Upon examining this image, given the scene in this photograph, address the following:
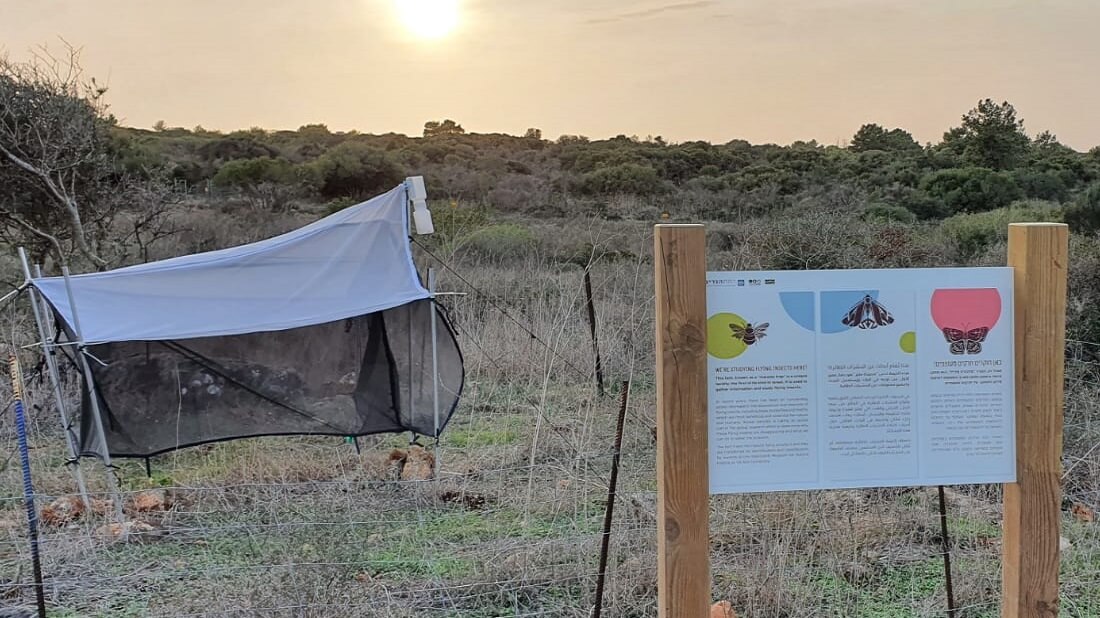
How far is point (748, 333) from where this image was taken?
7.15 feet

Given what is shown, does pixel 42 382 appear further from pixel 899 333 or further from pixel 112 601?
pixel 899 333

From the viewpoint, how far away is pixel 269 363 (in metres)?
5.26

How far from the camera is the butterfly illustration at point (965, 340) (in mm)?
2273

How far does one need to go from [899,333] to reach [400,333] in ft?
12.5

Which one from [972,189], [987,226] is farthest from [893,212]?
[987,226]

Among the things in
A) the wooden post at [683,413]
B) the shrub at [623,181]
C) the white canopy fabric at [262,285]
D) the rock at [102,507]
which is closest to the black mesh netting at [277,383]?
the white canopy fabric at [262,285]

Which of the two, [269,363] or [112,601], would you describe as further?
[269,363]

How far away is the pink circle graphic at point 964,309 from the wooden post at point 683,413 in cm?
66

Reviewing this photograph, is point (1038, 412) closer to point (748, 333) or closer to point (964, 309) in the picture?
point (964, 309)

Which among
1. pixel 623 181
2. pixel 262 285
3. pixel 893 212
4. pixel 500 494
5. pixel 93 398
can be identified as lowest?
pixel 500 494

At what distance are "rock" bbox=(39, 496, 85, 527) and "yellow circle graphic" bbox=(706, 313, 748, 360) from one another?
3997 millimetres

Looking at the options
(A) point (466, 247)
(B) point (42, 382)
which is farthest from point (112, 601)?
Answer: (A) point (466, 247)

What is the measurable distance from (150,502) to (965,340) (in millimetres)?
Answer: 4357

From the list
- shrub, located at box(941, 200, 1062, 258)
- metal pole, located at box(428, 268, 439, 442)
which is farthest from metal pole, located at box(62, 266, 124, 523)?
shrub, located at box(941, 200, 1062, 258)
